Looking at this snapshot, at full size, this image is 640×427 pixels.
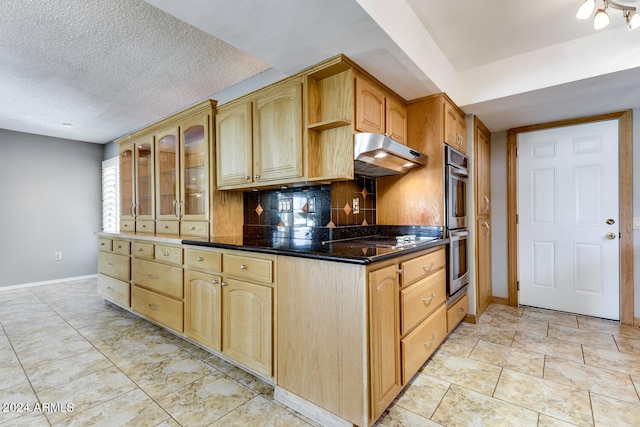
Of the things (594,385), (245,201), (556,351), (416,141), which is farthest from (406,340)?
(245,201)

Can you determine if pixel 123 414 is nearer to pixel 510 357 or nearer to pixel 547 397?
pixel 547 397

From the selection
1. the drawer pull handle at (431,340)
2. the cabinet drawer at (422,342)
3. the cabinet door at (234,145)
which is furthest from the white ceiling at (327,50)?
the drawer pull handle at (431,340)

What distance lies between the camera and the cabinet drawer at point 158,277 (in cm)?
244

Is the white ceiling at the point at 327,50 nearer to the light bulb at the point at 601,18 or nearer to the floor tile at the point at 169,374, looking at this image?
the light bulb at the point at 601,18

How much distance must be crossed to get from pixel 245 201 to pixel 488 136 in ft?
9.35

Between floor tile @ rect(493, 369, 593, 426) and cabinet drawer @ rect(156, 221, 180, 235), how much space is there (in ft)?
9.58

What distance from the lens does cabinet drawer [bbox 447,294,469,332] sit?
241 centimetres

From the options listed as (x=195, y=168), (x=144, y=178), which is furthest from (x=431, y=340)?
(x=144, y=178)

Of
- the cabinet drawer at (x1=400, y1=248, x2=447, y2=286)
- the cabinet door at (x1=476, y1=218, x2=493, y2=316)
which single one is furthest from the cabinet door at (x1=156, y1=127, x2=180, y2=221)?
the cabinet door at (x1=476, y1=218, x2=493, y2=316)

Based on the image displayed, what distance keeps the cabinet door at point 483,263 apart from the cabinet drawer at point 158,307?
273cm

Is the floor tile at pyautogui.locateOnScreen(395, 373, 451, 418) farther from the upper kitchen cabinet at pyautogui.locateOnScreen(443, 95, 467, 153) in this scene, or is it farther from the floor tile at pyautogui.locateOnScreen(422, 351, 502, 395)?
the upper kitchen cabinet at pyautogui.locateOnScreen(443, 95, 467, 153)

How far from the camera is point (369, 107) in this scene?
2141 mm

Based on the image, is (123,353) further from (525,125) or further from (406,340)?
(525,125)

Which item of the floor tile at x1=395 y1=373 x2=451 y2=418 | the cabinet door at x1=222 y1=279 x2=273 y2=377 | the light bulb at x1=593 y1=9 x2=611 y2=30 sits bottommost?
the floor tile at x1=395 y1=373 x2=451 y2=418
